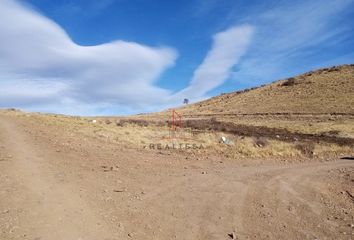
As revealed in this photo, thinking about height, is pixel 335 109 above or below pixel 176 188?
above

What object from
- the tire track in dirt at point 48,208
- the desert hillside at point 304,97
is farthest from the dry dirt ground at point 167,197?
the desert hillside at point 304,97

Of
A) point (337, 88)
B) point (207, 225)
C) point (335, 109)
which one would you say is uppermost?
point (337, 88)

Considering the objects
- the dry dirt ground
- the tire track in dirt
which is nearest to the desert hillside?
the dry dirt ground

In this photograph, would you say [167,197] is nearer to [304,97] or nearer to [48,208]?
[48,208]

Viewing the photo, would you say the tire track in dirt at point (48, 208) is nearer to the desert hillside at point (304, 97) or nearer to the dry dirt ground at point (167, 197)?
the dry dirt ground at point (167, 197)

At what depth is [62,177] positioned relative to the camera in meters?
13.0

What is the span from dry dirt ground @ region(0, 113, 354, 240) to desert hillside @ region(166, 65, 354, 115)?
4923 centimetres

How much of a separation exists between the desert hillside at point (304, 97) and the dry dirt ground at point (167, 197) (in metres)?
49.2

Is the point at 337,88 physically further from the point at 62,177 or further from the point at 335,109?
the point at 62,177

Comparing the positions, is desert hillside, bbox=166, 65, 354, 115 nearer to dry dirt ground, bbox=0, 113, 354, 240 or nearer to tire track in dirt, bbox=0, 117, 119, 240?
dry dirt ground, bbox=0, 113, 354, 240

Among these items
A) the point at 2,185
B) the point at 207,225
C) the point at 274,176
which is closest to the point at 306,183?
the point at 274,176

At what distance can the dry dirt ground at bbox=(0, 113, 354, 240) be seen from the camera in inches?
346

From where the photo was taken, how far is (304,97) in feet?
257

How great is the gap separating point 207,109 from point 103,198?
253 ft
